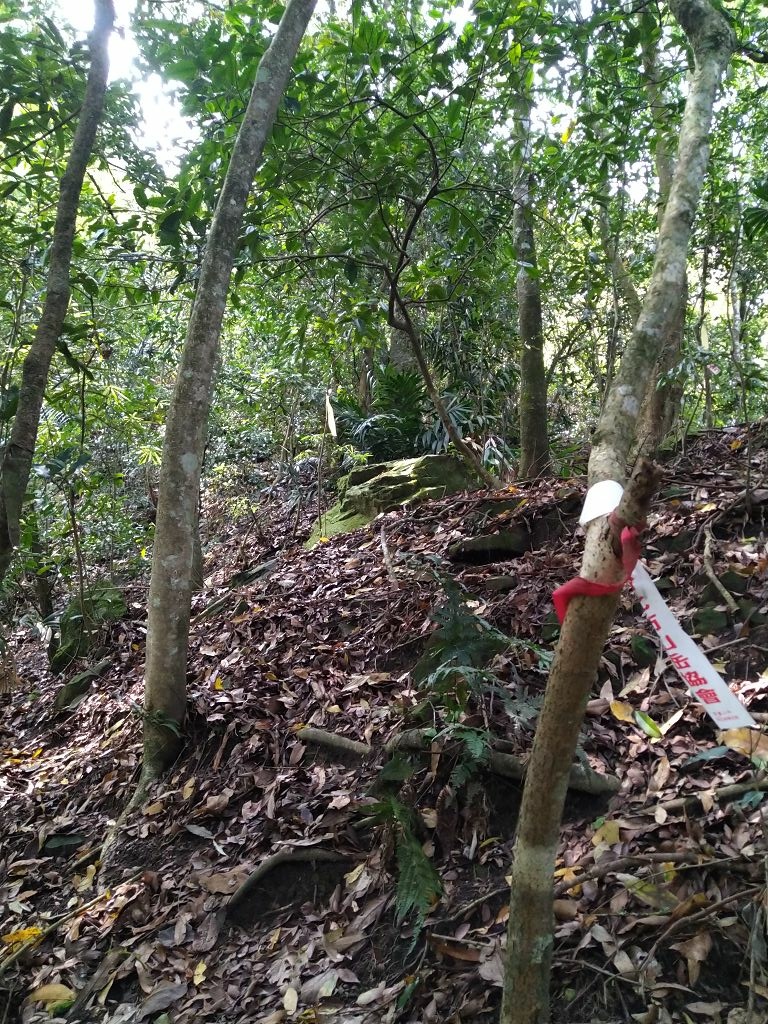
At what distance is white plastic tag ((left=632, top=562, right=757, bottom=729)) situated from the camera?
164cm

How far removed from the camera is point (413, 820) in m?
2.87

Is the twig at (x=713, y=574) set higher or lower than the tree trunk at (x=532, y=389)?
lower

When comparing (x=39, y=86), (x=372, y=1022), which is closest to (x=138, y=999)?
(x=372, y=1022)

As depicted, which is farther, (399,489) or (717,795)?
(399,489)

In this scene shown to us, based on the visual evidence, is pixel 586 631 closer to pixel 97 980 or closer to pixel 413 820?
pixel 413 820

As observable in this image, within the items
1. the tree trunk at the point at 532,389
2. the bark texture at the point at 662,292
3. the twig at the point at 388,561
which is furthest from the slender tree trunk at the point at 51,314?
the tree trunk at the point at 532,389

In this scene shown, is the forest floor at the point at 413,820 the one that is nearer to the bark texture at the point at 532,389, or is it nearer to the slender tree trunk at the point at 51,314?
the bark texture at the point at 532,389

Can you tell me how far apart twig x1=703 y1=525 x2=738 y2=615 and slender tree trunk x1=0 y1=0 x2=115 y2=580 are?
3428 millimetres

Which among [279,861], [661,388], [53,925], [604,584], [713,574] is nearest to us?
[604,584]

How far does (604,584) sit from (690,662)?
386mm

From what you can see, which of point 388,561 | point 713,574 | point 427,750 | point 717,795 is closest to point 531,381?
point 388,561

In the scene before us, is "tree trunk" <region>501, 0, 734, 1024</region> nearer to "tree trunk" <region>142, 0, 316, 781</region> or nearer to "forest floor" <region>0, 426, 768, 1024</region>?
"forest floor" <region>0, 426, 768, 1024</region>

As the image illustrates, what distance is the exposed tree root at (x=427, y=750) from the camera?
2701mm

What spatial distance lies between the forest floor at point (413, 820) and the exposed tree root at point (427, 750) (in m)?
0.03
